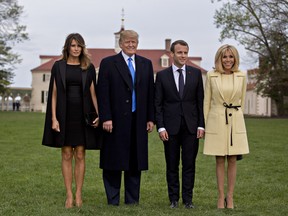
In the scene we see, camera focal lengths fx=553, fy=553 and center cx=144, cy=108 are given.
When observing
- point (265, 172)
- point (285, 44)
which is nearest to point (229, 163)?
point (265, 172)

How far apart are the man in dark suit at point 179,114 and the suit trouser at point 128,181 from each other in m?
0.46

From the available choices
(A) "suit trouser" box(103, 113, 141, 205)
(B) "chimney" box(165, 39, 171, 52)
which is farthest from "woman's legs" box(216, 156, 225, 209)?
(B) "chimney" box(165, 39, 171, 52)

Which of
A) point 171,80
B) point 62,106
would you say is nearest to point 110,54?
point 171,80

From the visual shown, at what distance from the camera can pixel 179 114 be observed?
7.59 m

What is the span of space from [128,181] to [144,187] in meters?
2.01

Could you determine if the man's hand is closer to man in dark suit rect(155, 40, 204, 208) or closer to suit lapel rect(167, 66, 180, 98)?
man in dark suit rect(155, 40, 204, 208)

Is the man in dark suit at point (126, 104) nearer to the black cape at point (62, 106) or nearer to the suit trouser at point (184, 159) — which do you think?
the black cape at point (62, 106)

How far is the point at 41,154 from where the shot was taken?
15.4 m

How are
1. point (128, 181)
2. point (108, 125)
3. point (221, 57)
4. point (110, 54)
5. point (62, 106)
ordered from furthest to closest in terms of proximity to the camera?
point (110, 54) < point (128, 181) < point (108, 125) < point (62, 106) < point (221, 57)

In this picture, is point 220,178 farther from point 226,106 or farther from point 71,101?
point 71,101

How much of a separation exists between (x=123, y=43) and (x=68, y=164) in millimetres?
1827

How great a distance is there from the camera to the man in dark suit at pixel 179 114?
24.9 ft

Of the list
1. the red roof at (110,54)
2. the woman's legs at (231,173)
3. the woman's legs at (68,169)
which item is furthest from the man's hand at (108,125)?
the red roof at (110,54)

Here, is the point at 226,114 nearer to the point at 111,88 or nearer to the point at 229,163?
the point at 229,163
